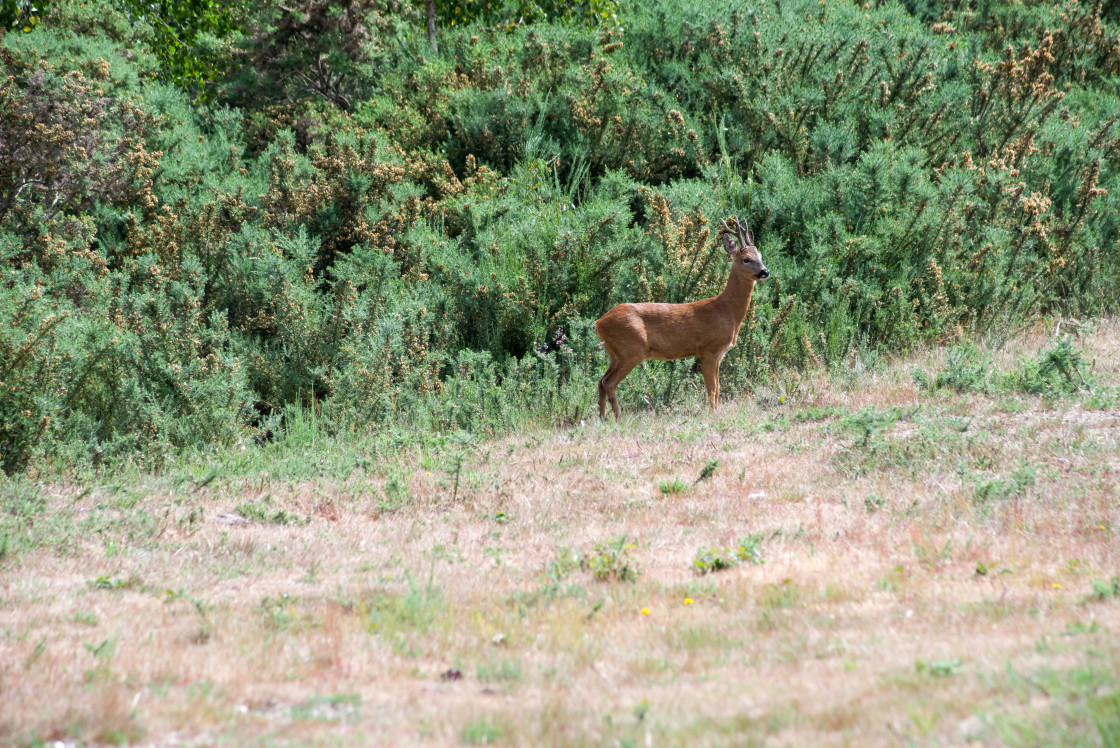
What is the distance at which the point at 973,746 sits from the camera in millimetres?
3008

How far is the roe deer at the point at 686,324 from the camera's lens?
8969mm

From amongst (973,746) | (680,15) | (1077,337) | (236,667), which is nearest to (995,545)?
(973,746)

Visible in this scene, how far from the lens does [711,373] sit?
9.27m

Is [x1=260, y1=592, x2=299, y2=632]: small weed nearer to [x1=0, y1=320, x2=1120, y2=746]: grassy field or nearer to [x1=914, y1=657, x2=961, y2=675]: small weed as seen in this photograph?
[x1=0, y1=320, x2=1120, y2=746]: grassy field

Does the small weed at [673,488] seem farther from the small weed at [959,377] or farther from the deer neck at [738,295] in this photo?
the small weed at [959,377]

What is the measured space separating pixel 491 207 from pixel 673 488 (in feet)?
20.9

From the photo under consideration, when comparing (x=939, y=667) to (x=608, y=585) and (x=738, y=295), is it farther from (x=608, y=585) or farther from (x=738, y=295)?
(x=738, y=295)

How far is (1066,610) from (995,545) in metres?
1.07

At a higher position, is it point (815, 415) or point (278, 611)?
point (278, 611)

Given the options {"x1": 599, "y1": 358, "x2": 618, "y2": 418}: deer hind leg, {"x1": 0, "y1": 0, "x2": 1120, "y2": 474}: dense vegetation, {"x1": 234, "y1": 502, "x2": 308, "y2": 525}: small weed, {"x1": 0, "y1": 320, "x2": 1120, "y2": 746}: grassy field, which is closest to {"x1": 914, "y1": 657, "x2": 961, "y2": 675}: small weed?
{"x1": 0, "y1": 320, "x2": 1120, "y2": 746}: grassy field

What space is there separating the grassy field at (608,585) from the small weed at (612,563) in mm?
20

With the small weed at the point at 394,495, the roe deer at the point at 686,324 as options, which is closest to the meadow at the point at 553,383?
the small weed at the point at 394,495

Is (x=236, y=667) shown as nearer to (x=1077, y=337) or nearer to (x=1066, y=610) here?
(x=1066, y=610)

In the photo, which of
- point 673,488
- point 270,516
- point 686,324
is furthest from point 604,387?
point 270,516
